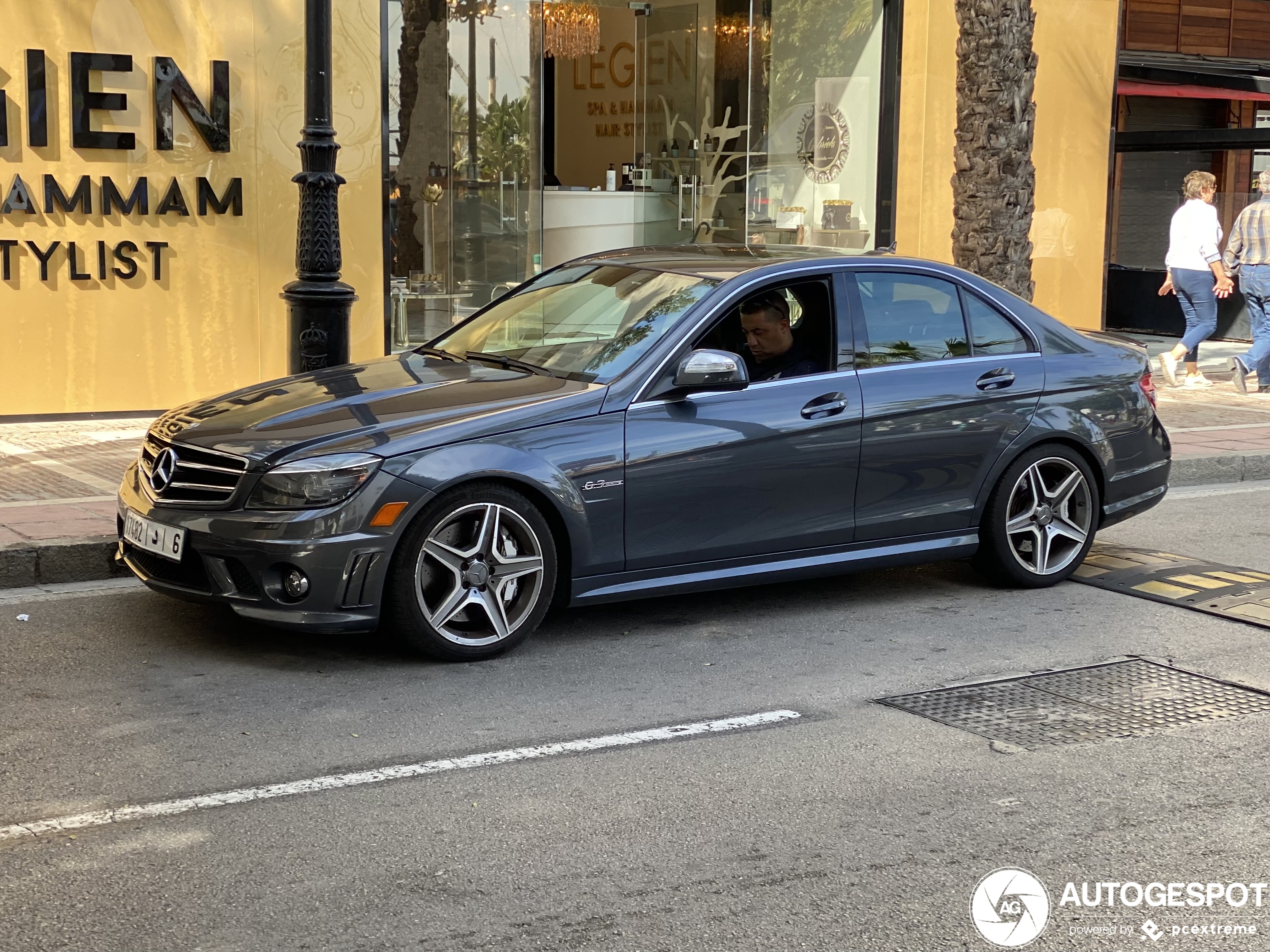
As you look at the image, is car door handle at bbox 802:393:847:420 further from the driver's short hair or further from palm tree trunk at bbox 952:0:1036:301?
palm tree trunk at bbox 952:0:1036:301

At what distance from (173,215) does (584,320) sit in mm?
5665

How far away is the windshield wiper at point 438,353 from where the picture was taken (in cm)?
688

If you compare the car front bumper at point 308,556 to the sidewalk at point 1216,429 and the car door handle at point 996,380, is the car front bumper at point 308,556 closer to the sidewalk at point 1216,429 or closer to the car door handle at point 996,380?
the car door handle at point 996,380

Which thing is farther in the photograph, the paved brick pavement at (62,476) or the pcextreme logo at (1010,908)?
the paved brick pavement at (62,476)

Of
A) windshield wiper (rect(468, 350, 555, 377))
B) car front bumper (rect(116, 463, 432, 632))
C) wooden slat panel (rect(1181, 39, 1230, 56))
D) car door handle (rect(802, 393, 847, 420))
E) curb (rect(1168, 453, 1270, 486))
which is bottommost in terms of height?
curb (rect(1168, 453, 1270, 486))

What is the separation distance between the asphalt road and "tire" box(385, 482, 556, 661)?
Result: 0.14 m

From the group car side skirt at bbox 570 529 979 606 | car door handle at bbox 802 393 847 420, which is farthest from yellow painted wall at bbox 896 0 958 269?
car door handle at bbox 802 393 847 420

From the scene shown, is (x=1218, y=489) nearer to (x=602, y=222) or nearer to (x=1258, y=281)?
(x=1258, y=281)

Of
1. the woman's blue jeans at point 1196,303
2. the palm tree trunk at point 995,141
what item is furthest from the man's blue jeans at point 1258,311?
the palm tree trunk at point 995,141

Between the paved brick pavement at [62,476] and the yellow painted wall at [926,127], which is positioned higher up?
the yellow painted wall at [926,127]

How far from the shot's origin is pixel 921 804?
4457mm

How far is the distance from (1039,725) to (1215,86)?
16.5 m

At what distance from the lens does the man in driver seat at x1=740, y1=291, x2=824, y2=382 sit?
21.4ft

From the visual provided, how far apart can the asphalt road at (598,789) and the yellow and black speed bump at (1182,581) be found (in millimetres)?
296
